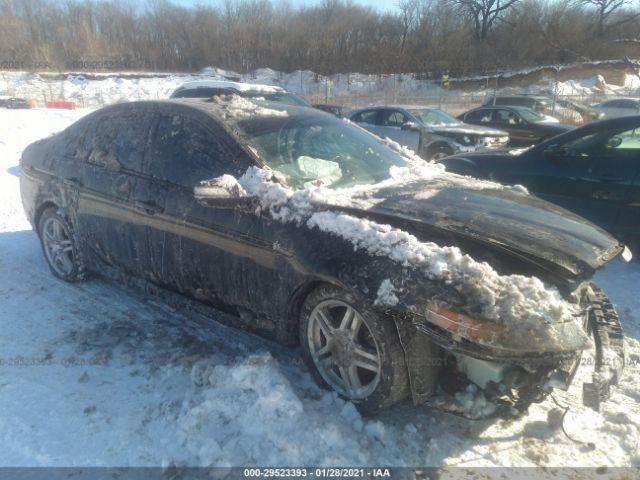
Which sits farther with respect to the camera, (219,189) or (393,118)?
(393,118)

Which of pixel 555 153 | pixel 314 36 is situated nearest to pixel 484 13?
pixel 314 36

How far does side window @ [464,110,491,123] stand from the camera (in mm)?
14039

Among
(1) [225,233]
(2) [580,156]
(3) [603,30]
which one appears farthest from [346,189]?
(3) [603,30]

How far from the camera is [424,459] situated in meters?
2.37

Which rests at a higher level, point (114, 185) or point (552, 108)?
point (114, 185)

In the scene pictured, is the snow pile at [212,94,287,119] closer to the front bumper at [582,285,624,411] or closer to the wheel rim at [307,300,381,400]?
the wheel rim at [307,300,381,400]

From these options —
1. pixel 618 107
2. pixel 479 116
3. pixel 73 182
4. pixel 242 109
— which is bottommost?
pixel 618 107

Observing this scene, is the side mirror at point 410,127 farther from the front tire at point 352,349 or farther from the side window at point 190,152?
the front tire at point 352,349

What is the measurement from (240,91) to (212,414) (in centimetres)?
965

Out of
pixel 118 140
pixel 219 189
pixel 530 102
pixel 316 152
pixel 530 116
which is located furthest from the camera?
pixel 530 102

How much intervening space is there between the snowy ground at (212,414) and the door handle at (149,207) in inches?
34.9

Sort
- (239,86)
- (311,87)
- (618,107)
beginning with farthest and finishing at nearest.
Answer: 1. (311,87)
2. (618,107)
3. (239,86)

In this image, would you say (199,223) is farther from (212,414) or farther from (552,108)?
(552,108)

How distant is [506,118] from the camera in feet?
44.8
